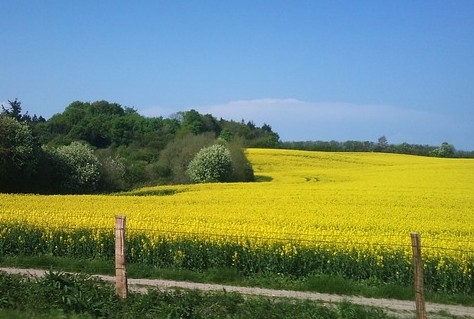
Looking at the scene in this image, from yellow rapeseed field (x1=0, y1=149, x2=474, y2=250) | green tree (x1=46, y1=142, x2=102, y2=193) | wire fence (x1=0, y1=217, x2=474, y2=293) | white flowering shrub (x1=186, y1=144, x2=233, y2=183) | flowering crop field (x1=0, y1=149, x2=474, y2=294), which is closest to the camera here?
wire fence (x1=0, y1=217, x2=474, y2=293)

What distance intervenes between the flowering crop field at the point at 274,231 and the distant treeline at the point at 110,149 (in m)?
12.6

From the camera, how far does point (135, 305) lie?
30.5 feet

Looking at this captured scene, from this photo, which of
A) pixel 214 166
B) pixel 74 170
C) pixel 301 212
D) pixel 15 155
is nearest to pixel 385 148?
pixel 214 166

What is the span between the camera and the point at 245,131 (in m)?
108

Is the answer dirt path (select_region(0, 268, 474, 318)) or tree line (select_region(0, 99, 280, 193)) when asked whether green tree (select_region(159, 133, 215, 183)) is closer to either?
tree line (select_region(0, 99, 280, 193))

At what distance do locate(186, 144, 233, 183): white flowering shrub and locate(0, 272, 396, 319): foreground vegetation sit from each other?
4381 centimetres

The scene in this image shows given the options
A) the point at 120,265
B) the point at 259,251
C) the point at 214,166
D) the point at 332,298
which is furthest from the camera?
the point at 214,166

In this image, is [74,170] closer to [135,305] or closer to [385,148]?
[135,305]

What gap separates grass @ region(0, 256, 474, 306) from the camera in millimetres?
12609

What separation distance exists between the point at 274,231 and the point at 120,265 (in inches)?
305

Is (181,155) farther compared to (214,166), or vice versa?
(181,155)

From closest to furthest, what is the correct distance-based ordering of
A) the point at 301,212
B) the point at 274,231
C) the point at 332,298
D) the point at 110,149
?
1. the point at 332,298
2. the point at 274,231
3. the point at 301,212
4. the point at 110,149

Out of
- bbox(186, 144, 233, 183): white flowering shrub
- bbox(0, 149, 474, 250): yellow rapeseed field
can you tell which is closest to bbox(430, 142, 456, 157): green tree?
bbox(186, 144, 233, 183): white flowering shrub

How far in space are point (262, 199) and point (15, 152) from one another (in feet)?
62.7
